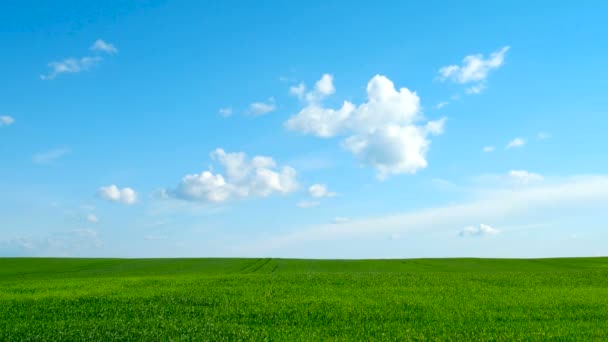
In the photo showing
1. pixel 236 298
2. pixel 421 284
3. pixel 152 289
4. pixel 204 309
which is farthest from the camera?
pixel 421 284

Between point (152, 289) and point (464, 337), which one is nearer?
point (464, 337)

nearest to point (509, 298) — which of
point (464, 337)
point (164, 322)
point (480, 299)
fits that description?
point (480, 299)

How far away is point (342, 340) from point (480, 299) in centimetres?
1172

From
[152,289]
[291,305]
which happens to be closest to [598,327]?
[291,305]

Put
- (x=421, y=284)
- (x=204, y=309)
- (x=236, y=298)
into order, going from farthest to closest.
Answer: (x=421, y=284), (x=236, y=298), (x=204, y=309)

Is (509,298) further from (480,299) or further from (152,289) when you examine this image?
(152,289)

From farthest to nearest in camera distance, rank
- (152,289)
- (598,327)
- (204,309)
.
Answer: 1. (152,289)
2. (204,309)
3. (598,327)

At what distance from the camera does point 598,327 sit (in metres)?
20.4

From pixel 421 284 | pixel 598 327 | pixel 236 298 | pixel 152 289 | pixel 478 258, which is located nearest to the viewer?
pixel 598 327

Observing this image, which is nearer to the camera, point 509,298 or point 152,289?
point 509,298

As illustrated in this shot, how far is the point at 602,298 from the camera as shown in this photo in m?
28.0

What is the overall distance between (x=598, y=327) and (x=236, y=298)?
15.2 m

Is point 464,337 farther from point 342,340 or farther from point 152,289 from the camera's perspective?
point 152,289

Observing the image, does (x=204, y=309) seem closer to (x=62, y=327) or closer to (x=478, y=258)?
(x=62, y=327)
